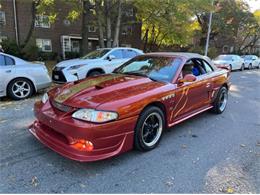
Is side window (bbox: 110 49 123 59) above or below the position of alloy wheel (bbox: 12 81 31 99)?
above

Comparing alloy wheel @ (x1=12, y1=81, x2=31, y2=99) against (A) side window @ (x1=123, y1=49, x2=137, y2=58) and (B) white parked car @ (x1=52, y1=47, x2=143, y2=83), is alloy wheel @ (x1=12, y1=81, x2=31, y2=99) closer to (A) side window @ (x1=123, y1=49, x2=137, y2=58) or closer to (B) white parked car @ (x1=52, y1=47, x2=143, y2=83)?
(B) white parked car @ (x1=52, y1=47, x2=143, y2=83)

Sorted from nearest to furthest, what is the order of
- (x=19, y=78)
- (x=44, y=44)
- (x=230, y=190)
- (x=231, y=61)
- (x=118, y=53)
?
(x=230, y=190), (x=19, y=78), (x=118, y=53), (x=231, y=61), (x=44, y=44)

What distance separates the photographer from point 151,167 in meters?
3.19

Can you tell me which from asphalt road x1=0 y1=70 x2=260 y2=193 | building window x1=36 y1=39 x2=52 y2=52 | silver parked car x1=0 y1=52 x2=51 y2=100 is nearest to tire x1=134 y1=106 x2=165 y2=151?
asphalt road x1=0 y1=70 x2=260 y2=193

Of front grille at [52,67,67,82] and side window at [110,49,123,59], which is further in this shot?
side window at [110,49,123,59]

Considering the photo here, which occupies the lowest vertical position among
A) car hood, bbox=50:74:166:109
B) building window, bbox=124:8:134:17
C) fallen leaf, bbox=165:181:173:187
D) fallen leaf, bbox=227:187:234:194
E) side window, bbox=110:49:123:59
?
fallen leaf, bbox=227:187:234:194

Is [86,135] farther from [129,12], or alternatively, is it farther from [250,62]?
[250,62]

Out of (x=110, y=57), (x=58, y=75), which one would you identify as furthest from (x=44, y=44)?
(x=58, y=75)

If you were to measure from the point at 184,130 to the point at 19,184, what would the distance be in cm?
303

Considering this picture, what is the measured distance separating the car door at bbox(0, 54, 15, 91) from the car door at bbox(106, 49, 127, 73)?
132 inches

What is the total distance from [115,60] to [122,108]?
6.31m

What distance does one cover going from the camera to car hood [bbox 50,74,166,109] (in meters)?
3.14

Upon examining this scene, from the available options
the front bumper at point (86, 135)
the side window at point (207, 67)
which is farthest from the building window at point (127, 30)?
the front bumper at point (86, 135)

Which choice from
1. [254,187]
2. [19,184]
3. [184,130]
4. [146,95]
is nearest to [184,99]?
[184,130]
